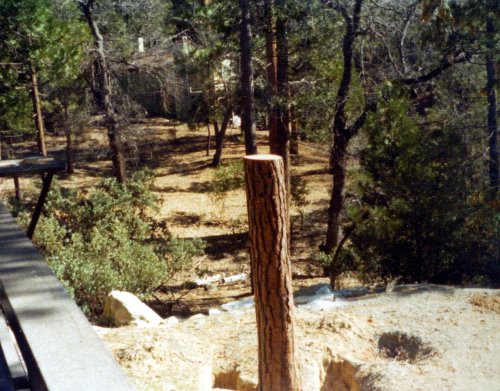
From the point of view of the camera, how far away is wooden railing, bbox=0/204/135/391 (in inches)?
51.6

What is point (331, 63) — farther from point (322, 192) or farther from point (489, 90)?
point (322, 192)

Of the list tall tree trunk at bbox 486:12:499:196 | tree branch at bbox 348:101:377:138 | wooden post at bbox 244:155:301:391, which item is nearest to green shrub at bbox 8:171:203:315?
tree branch at bbox 348:101:377:138

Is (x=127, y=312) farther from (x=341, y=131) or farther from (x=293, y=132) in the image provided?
(x=293, y=132)

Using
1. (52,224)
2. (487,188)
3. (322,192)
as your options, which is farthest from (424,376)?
(322,192)

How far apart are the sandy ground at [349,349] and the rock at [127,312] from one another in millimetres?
753

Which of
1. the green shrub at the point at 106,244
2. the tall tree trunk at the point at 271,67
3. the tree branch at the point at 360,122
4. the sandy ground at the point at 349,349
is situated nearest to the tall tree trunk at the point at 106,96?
the green shrub at the point at 106,244

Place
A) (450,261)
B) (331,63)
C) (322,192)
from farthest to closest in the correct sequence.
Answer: (322,192) → (331,63) → (450,261)

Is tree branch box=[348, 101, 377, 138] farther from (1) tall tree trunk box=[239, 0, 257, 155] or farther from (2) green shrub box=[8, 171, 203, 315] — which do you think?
(2) green shrub box=[8, 171, 203, 315]

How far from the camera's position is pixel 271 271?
191 inches

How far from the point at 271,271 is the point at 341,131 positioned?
10335mm

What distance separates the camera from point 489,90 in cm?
1263

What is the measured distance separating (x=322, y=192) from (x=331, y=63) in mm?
8246

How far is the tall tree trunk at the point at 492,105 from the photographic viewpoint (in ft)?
38.4

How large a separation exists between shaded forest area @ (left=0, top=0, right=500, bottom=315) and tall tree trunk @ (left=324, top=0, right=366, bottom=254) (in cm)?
3
